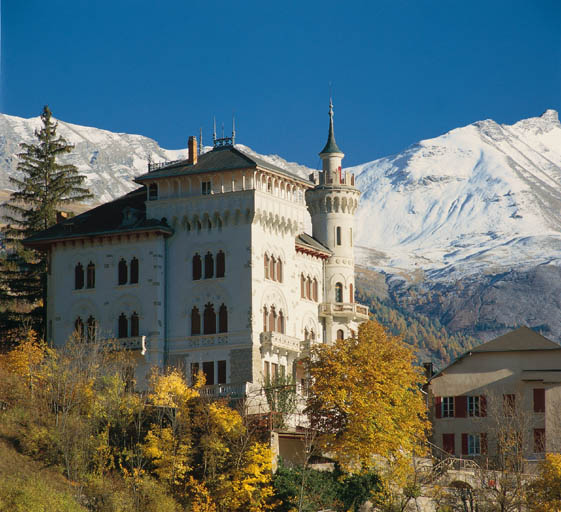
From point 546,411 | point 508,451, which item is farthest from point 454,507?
point 546,411

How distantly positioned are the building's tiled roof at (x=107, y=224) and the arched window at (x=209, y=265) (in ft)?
10.6

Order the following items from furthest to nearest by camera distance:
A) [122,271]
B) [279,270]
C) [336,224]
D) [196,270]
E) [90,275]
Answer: [336,224], [90,275], [279,270], [122,271], [196,270]

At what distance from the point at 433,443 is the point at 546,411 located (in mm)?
8969

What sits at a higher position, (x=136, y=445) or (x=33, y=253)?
(x=33, y=253)

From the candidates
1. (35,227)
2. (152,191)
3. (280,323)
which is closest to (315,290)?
(280,323)

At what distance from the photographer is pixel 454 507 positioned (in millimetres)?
75938

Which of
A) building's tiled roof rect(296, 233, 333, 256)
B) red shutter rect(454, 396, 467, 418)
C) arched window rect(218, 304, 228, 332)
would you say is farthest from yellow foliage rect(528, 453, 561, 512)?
building's tiled roof rect(296, 233, 333, 256)

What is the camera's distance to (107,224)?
9006 cm

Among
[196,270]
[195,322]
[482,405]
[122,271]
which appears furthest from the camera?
[482,405]

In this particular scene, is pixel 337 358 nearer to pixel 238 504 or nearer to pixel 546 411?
pixel 238 504

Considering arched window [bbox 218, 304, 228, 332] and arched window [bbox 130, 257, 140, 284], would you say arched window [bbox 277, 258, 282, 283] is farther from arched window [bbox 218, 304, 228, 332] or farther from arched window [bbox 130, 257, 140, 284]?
arched window [bbox 130, 257, 140, 284]

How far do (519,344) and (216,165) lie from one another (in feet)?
83.3

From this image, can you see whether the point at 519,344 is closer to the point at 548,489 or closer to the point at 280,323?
the point at 280,323

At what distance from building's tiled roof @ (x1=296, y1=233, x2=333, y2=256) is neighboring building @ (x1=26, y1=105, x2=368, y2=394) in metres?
1.82
